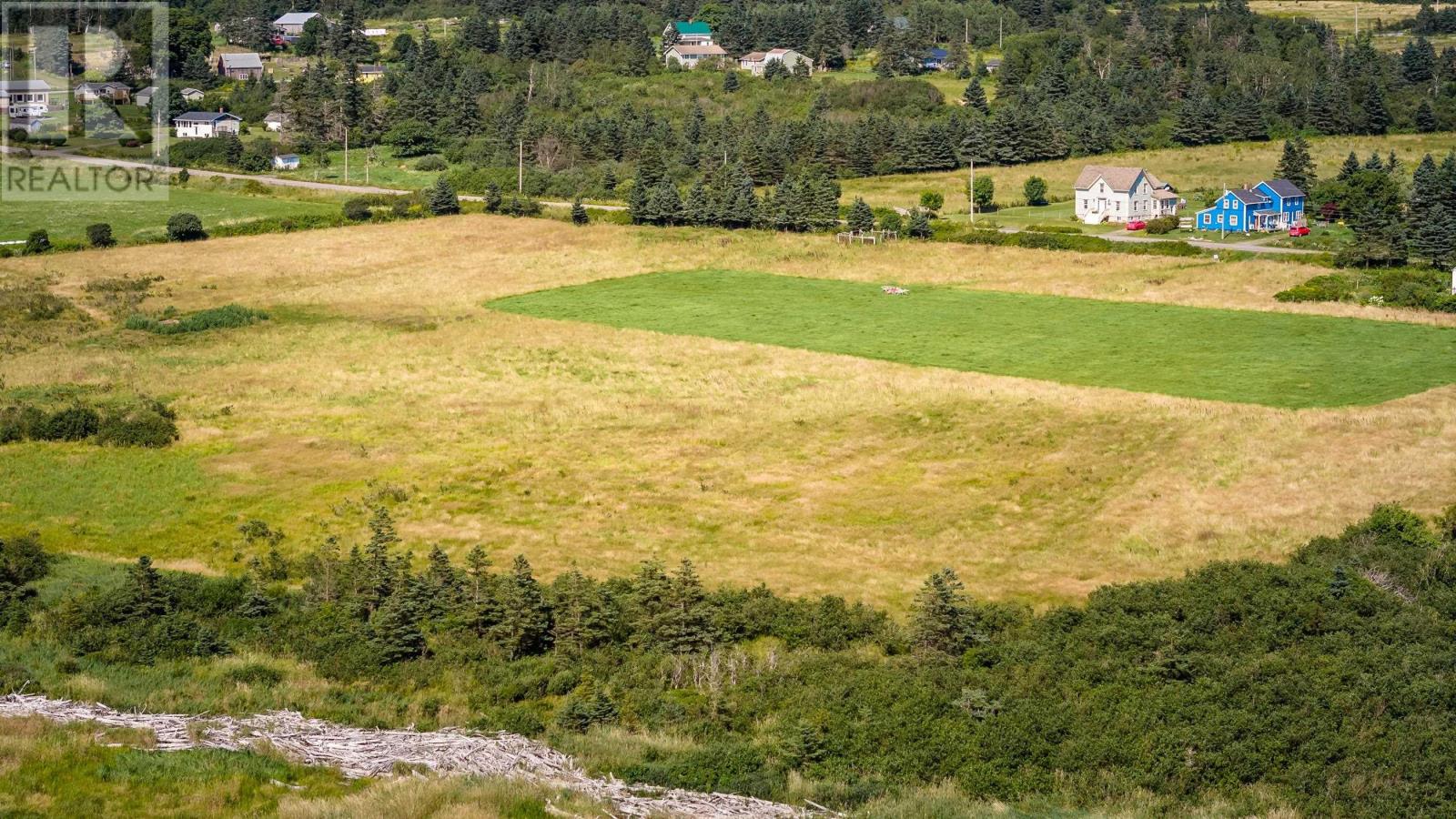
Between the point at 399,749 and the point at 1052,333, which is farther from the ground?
the point at 1052,333

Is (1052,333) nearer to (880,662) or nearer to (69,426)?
(880,662)

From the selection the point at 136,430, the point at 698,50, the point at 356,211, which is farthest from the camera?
the point at 698,50

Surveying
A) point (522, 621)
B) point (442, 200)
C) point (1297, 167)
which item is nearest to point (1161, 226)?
point (1297, 167)

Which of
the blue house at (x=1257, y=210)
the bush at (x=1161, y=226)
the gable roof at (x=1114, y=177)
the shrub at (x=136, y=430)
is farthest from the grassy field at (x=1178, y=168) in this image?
the shrub at (x=136, y=430)

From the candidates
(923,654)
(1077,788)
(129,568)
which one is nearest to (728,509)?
(923,654)

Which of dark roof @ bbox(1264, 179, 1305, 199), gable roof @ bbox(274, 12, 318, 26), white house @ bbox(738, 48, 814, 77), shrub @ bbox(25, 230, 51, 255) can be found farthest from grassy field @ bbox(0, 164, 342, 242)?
gable roof @ bbox(274, 12, 318, 26)

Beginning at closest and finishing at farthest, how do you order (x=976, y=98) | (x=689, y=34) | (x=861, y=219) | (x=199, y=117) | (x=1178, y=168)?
(x=861, y=219)
(x=1178, y=168)
(x=199, y=117)
(x=976, y=98)
(x=689, y=34)

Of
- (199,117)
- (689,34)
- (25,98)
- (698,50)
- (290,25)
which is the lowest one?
(199,117)

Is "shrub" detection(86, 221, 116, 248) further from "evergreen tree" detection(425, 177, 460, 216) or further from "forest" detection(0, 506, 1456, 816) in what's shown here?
"forest" detection(0, 506, 1456, 816)
